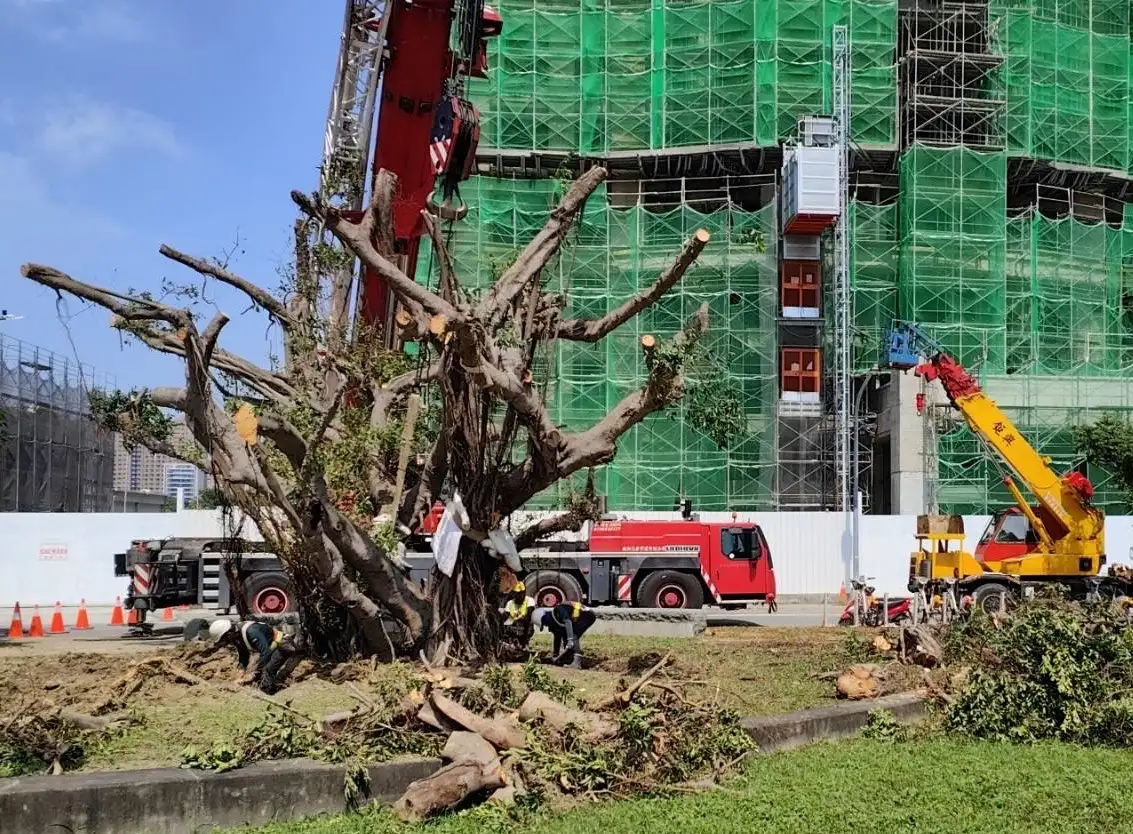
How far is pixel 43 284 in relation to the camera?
10961 millimetres

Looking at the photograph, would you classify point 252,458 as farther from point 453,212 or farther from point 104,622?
point 104,622

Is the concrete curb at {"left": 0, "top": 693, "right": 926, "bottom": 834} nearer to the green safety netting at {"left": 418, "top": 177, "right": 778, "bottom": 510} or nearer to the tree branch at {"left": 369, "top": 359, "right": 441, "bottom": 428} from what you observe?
the tree branch at {"left": 369, "top": 359, "right": 441, "bottom": 428}

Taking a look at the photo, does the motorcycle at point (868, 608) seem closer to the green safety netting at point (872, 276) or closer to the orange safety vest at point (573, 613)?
the orange safety vest at point (573, 613)

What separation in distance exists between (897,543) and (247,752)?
79.0 ft

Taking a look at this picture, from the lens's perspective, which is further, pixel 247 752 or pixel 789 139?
pixel 789 139

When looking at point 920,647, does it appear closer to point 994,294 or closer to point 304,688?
point 304,688

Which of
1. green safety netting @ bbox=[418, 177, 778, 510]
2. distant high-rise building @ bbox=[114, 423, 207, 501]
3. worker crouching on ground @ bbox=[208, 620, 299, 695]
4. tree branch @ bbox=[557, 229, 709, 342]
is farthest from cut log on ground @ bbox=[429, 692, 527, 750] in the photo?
distant high-rise building @ bbox=[114, 423, 207, 501]

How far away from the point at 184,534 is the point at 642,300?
19669 mm

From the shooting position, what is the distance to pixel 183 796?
19.5 ft

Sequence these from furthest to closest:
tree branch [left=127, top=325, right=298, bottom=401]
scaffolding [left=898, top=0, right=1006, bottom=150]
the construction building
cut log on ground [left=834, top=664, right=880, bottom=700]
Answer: scaffolding [left=898, top=0, right=1006, bottom=150] < the construction building < tree branch [left=127, top=325, right=298, bottom=401] < cut log on ground [left=834, top=664, right=880, bottom=700]

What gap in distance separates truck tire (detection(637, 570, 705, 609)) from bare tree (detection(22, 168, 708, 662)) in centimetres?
950

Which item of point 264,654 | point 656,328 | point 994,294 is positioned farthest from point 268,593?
point 994,294

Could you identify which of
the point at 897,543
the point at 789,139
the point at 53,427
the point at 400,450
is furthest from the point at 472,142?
the point at 53,427

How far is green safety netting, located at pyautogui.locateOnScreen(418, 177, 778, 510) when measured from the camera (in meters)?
32.8
